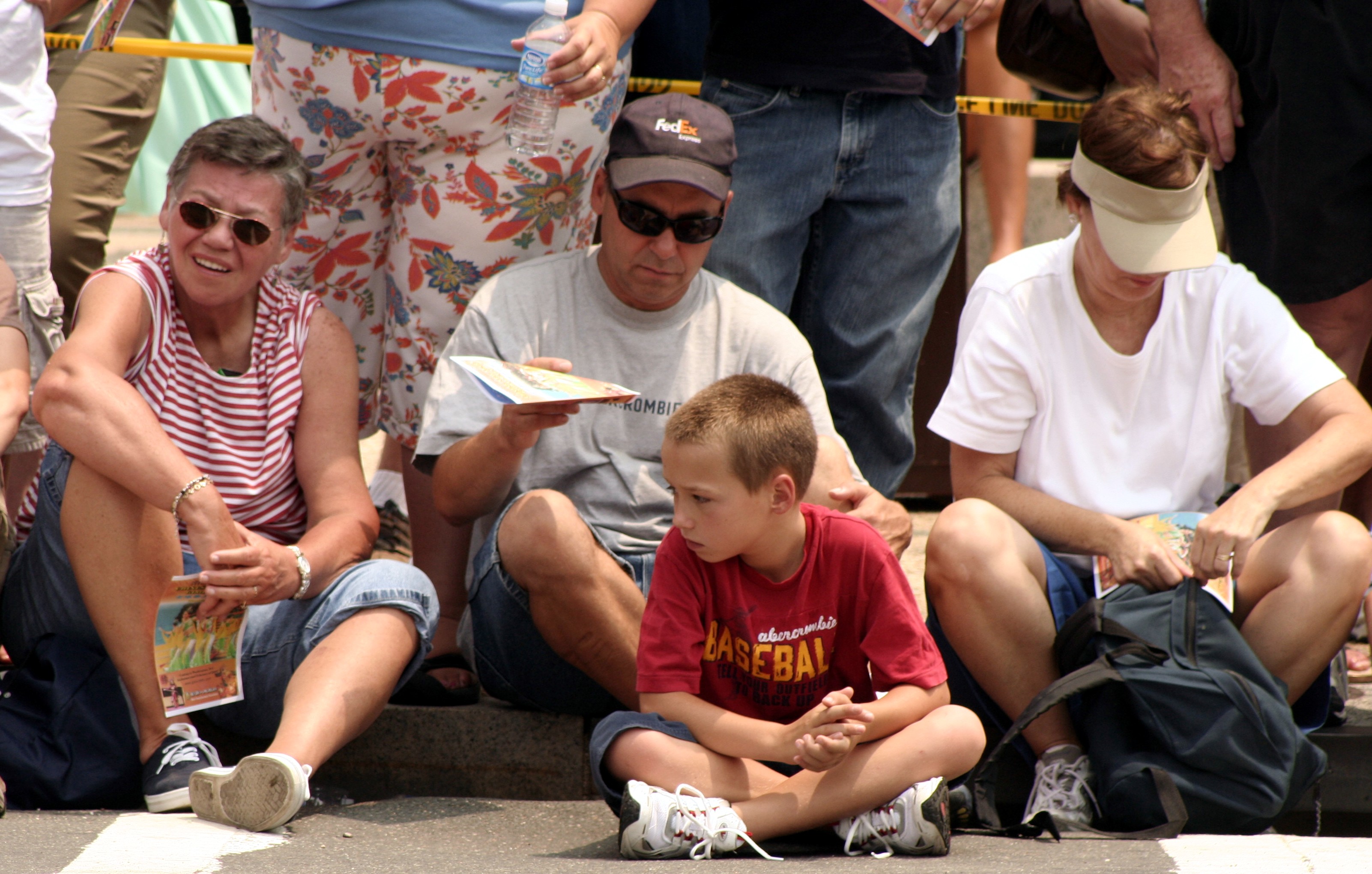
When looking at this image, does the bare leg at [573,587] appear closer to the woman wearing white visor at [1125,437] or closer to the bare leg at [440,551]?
the bare leg at [440,551]

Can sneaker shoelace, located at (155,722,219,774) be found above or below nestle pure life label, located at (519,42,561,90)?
below

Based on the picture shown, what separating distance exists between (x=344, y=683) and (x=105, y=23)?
1.63 meters

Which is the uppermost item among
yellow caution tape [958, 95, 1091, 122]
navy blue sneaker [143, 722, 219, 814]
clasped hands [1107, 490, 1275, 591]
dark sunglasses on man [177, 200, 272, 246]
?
dark sunglasses on man [177, 200, 272, 246]

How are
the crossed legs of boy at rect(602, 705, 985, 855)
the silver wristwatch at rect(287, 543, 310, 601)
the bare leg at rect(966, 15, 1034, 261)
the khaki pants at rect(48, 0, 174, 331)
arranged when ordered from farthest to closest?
the bare leg at rect(966, 15, 1034, 261) < the khaki pants at rect(48, 0, 174, 331) < the silver wristwatch at rect(287, 543, 310, 601) < the crossed legs of boy at rect(602, 705, 985, 855)

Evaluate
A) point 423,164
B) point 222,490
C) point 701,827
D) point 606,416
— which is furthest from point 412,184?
point 701,827

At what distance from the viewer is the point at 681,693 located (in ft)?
8.86

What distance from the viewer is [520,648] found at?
10.3ft

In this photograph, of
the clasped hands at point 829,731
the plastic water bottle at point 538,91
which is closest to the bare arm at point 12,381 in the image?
the plastic water bottle at point 538,91

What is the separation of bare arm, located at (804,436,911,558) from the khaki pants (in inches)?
77.5

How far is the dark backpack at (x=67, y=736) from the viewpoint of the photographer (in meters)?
2.90

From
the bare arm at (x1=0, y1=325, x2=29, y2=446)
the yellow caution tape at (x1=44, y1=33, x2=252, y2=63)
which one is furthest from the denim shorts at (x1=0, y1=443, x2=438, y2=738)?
the yellow caution tape at (x1=44, y1=33, x2=252, y2=63)

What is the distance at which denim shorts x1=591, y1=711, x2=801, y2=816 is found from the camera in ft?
8.94

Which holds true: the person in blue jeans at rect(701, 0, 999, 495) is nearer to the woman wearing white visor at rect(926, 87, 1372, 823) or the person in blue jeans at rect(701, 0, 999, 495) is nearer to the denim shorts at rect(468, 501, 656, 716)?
the woman wearing white visor at rect(926, 87, 1372, 823)

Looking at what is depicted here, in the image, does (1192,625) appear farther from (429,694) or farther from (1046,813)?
(429,694)
